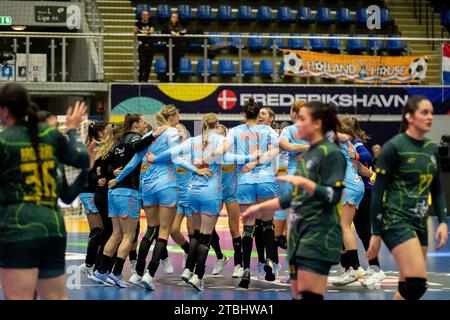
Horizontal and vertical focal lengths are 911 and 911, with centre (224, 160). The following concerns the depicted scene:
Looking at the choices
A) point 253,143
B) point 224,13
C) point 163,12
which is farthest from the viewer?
point 224,13

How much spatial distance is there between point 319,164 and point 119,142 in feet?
16.4

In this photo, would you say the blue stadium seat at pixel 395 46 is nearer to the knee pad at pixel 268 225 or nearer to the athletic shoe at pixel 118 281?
the knee pad at pixel 268 225

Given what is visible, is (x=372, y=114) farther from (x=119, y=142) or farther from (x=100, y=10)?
(x=119, y=142)

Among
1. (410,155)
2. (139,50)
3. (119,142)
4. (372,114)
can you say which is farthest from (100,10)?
(410,155)

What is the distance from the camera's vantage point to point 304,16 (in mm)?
27578

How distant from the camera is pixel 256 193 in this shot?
35.3 ft

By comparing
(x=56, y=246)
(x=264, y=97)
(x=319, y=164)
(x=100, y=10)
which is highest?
(x=100, y=10)

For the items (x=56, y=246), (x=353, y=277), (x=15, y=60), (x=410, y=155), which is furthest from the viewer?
(x=15, y=60)

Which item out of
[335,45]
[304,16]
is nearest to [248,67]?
[335,45]

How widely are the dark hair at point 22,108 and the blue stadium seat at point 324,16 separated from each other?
73.4 ft

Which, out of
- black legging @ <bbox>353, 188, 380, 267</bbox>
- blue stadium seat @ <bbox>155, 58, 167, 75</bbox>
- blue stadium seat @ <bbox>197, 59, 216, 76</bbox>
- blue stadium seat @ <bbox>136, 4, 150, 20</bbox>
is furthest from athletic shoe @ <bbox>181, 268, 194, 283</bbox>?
blue stadium seat @ <bbox>136, 4, 150, 20</bbox>

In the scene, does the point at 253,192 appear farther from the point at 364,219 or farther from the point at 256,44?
the point at 256,44

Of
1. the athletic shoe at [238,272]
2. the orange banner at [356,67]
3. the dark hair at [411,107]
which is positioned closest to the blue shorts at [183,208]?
the athletic shoe at [238,272]

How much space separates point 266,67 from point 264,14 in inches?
174
